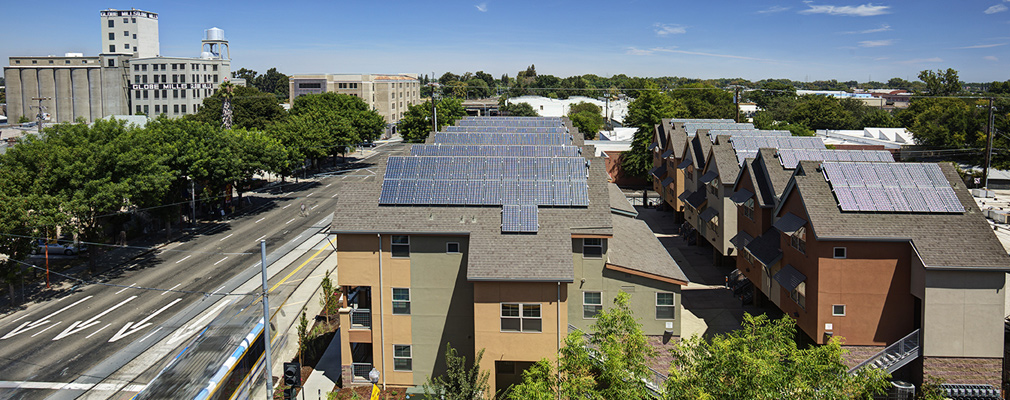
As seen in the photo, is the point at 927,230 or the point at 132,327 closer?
the point at 927,230

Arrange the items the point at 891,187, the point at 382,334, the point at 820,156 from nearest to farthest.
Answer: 1. the point at 382,334
2. the point at 891,187
3. the point at 820,156

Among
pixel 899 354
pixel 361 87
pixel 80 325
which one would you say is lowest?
pixel 80 325

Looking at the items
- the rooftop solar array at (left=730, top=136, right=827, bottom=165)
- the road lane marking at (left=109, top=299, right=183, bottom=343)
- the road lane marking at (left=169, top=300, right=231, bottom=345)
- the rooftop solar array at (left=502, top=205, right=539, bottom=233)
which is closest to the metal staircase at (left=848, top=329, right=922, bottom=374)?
the rooftop solar array at (left=502, top=205, right=539, bottom=233)

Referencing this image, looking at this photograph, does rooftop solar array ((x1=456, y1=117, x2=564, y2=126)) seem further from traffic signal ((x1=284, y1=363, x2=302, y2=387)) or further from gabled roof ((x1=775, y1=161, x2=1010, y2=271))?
traffic signal ((x1=284, y1=363, x2=302, y2=387))

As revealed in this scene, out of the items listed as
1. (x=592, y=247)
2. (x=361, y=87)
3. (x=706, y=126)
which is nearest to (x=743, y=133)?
(x=706, y=126)

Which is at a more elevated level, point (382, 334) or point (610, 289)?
point (610, 289)

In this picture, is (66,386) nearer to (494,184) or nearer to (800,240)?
(494,184)
